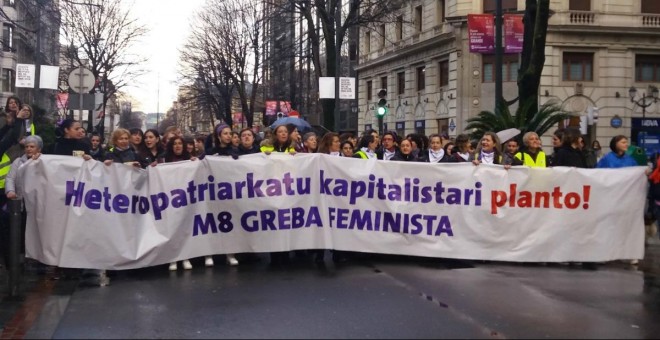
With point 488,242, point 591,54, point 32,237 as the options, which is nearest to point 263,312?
point 32,237

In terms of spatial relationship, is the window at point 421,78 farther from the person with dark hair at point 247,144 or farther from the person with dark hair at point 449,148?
the person with dark hair at point 247,144

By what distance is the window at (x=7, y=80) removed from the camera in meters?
63.8

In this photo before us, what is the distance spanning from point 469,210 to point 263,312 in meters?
3.91

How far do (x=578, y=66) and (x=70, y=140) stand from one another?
36.2 metres

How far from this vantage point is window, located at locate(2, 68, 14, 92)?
63.8 m

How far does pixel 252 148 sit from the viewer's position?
36.0 ft

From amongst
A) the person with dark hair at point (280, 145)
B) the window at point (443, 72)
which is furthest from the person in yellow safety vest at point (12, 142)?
the window at point (443, 72)

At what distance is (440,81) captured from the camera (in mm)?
46875

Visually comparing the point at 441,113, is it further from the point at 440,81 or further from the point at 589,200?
the point at 589,200

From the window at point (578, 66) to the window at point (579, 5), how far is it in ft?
7.71

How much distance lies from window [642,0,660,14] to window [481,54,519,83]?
7134mm

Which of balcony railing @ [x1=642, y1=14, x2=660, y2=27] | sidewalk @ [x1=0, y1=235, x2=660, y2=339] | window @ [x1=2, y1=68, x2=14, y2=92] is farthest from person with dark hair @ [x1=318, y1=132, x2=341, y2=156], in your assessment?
window @ [x1=2, y1=68, x2=14, y2=92]

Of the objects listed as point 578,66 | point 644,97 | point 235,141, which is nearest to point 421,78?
point 578,66

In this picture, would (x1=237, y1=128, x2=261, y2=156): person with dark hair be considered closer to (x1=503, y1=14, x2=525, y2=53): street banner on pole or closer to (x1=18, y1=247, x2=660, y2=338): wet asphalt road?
(x1=18, y1=247, x2=660, y2=338): wet asphalt road
